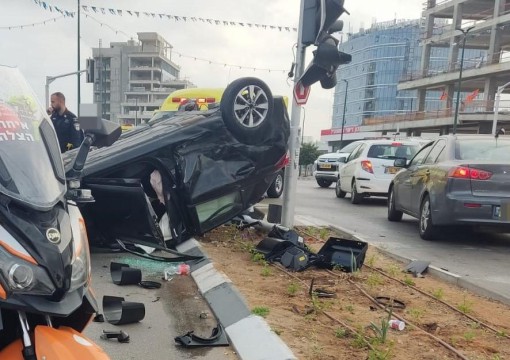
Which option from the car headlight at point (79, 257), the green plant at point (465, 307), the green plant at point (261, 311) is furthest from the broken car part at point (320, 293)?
the car headlight at point (79, 257)

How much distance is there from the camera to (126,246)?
18.6 ft

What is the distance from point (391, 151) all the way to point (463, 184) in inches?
233

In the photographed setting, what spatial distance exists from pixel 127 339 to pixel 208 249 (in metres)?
2.77

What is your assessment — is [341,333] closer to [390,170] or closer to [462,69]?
[390,170]

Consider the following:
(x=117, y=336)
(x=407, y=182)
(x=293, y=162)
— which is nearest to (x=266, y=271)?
(x=117, y=336)

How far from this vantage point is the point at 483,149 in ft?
24.9

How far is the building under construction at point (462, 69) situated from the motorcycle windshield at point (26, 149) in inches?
1948

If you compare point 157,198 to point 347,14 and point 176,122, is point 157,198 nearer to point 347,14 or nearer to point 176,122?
point 176,122

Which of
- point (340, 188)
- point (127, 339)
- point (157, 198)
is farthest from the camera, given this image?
point (340, 188)

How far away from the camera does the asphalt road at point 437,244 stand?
5.95 m

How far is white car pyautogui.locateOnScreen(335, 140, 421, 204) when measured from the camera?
491 inches

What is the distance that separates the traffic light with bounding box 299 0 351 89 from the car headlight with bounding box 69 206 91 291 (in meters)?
5.13

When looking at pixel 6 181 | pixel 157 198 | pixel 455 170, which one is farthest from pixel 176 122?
pixel 6 181

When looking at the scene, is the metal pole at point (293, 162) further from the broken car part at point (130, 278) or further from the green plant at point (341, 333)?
the green plant at point (341, 333)
